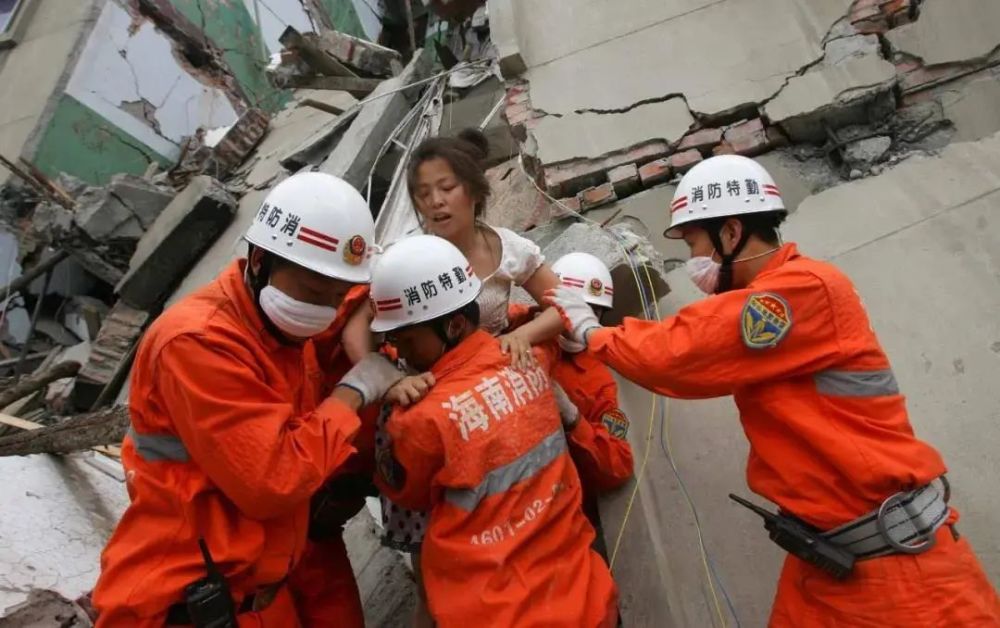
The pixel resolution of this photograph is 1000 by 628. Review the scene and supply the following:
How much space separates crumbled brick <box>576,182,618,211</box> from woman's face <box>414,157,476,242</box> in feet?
4.54

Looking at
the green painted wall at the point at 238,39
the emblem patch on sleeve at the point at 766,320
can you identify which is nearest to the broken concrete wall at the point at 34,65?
the green painted wall at the point at 238,39

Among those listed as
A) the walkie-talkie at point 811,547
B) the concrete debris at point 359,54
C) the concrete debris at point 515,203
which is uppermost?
the concrete debris at point 359,54

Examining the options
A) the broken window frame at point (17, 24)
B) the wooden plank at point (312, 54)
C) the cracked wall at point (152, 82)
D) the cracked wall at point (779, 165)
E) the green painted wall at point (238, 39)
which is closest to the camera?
the cracked wall at point (779, 165)

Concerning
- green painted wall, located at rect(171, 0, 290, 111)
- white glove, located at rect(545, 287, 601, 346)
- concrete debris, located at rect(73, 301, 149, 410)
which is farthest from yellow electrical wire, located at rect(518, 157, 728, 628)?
green painted wall, located at rect(171, 0, 290, 111)

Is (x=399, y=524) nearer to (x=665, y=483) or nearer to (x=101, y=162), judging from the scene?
(x=665, y=483)

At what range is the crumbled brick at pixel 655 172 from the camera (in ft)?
11.2

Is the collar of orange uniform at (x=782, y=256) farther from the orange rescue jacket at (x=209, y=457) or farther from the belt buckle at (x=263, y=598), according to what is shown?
the belt buckle at (x=263, y=598)

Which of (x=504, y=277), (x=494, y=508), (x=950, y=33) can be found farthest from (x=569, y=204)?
(x=494, y=508)

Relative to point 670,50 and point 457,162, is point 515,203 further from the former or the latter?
point 457,162

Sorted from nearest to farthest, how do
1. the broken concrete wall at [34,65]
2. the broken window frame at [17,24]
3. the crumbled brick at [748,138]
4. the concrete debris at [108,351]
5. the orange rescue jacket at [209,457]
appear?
the orange rescue jacket at [209,457]
the crumbled brick at [748,138]
the concrete debris at [108,351]
the broken concrete wall at [34,65]
the broken window frame at [17,24]

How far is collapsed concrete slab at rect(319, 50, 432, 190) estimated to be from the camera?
210 inches

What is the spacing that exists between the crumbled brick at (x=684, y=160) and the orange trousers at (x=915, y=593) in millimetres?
2265

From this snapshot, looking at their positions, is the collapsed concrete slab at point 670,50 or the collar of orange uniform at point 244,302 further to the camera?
the collapsed concrete slab at point 670,50

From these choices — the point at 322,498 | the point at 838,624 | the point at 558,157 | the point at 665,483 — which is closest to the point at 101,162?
the point at 558,157
